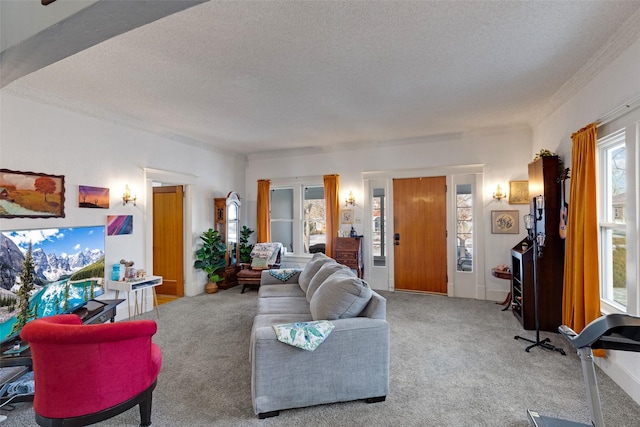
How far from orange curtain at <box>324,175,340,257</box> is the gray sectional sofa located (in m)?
3.31

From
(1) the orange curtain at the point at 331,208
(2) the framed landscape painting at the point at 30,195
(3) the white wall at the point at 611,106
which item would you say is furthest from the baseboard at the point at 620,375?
(2) the framed landscape painting at the point at 30,195

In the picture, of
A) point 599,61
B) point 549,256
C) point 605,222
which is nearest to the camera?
point 599,61

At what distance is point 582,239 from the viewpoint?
2.75 m

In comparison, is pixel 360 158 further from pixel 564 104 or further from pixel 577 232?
pixel 577 232

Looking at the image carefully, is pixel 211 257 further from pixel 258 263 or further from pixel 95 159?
pixel 95 159

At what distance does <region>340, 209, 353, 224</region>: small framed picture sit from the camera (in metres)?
5.70

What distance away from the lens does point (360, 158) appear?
5664 millimetres

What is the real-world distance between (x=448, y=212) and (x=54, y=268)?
5391mm

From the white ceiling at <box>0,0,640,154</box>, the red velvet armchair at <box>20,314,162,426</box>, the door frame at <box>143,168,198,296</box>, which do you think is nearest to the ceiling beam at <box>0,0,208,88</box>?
the white ceiling at <box>0,0,640,154</box>

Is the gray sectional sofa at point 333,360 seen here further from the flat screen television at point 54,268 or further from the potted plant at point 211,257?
the potted plant at point 211,257

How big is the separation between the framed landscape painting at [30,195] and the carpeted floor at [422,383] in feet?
5.95

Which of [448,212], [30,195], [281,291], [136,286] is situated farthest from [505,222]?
[30,195]

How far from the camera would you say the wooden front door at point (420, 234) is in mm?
5164

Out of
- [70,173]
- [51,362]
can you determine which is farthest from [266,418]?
[70,173]
